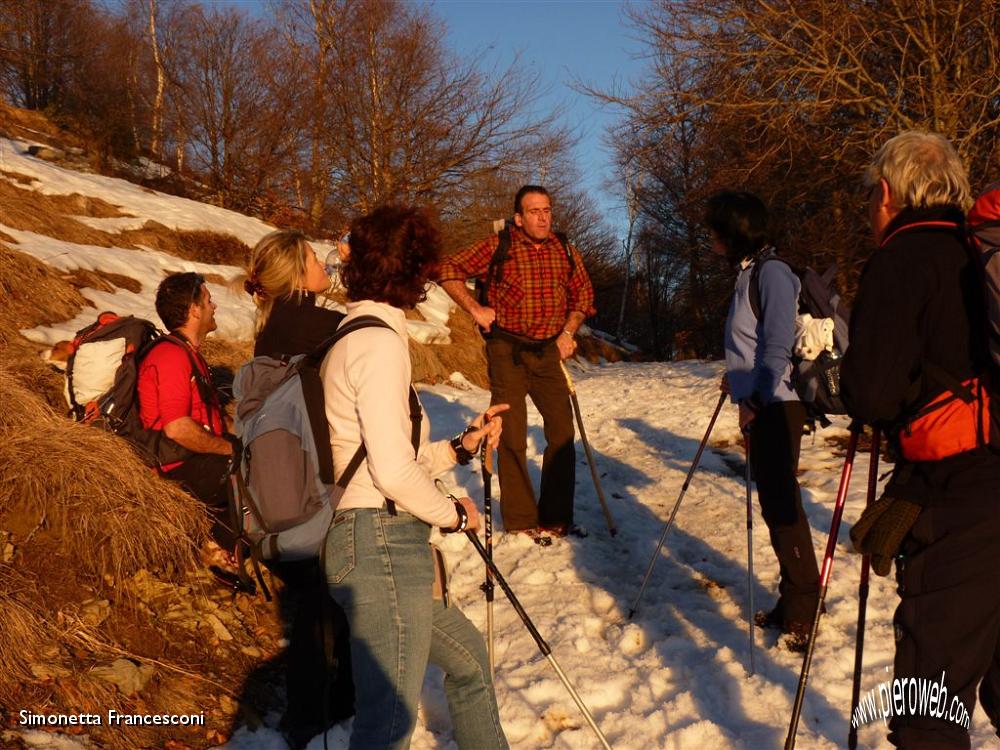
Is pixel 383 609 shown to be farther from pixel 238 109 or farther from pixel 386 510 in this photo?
pixel 238 109

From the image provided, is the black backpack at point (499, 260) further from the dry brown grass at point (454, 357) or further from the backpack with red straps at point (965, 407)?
the dry brown grass at point (454, 357)

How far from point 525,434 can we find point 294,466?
3.20 meters

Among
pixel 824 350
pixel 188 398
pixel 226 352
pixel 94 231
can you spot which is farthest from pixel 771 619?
pixel 94 231

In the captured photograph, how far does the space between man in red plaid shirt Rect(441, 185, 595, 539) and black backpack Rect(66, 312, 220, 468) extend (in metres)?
1.98

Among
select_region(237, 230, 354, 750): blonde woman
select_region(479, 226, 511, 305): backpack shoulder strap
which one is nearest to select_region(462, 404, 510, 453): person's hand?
select_region(237, 230, 354, 750): blonde woman

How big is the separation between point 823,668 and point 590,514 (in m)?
2.64

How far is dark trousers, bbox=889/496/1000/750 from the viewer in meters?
2.22

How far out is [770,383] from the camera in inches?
159

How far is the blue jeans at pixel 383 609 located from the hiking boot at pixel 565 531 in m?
3.38

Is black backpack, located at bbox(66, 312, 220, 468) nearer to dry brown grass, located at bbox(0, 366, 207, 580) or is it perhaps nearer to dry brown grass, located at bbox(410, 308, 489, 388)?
dry brown grass, located at bbox(0, 366, 207, 580)

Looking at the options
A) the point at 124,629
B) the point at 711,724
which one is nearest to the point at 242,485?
the point at 124,629

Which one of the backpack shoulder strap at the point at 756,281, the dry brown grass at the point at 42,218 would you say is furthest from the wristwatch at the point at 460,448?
the dry brown grass at the point at 42,218

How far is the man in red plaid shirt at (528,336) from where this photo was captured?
5.65 metres

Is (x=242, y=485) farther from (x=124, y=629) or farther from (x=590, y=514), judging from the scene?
(x=590, y=514)
